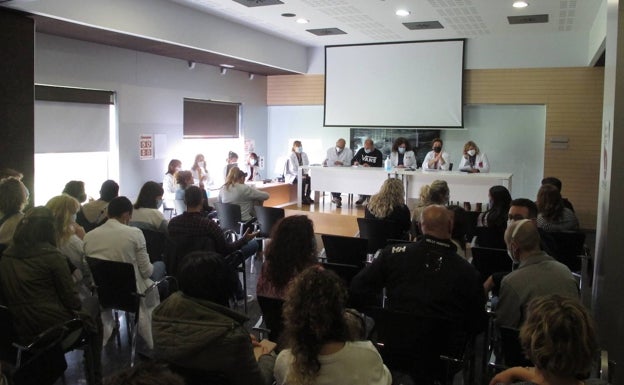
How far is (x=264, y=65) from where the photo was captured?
9.92 metres

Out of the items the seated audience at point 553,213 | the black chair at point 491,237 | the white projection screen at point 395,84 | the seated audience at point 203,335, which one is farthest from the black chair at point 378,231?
the white projection screen at point 395,84

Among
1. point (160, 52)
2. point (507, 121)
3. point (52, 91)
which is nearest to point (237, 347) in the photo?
point (52, 91)

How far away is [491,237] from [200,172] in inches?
221

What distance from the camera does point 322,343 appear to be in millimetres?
1857

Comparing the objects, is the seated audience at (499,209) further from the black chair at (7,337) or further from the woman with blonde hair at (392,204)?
the black chair at (7,337)

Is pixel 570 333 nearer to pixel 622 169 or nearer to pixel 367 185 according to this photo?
→ pixel 622 169

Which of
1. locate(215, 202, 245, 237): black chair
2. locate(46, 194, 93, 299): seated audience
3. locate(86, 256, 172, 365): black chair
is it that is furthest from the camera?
locate(215, 202, 245, 237): black chair

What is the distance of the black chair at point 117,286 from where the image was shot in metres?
3.48

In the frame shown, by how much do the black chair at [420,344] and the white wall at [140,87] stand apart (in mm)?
6091

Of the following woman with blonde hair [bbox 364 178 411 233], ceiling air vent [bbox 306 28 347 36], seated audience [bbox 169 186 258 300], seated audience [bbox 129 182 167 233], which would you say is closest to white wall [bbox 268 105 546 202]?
ceiling air vent [bbox 306 28 347 36]

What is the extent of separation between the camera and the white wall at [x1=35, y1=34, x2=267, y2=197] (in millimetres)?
7225

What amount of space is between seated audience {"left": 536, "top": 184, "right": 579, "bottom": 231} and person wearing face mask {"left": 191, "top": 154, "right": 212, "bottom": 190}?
5638 millimetres

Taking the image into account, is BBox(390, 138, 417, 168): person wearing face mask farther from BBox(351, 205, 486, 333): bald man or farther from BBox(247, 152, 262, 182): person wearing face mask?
BBox(351, 205, 486, 333): bald man

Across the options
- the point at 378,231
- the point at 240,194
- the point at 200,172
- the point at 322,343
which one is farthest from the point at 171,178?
the point at 322,343
